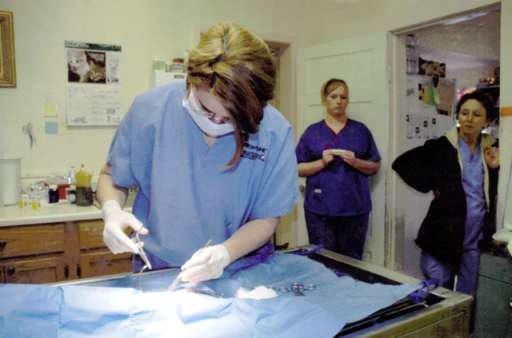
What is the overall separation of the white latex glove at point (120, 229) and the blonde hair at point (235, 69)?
0.42 meters

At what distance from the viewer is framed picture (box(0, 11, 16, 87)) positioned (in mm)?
2697

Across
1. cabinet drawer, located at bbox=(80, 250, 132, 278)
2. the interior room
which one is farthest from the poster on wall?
cabinet drawer, located at bbox=(80, 250, 132, 278)

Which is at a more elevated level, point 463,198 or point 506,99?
point 506,99

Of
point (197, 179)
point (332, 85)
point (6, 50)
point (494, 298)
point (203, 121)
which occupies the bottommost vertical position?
point (494, 298)

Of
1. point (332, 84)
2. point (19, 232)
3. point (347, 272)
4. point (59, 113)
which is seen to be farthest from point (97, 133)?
point (347, 272)

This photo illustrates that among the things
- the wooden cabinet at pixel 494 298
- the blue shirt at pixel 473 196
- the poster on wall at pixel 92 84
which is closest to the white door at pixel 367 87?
the blue shirt at pixel 473 196

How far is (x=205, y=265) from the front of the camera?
44.4 inches

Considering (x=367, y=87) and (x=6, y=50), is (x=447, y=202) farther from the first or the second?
(x=6, y=50)

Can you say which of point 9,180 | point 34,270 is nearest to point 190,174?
point 34,270

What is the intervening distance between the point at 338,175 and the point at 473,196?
816mm

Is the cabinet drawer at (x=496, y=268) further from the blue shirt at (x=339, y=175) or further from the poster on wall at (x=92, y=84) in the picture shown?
the poster on wall at (x=92, y=84)

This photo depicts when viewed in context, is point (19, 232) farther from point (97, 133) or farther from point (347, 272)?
point (347, 272)

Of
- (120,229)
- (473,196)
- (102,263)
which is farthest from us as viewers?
(473,196)

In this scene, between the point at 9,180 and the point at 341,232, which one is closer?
the point at 9,180
